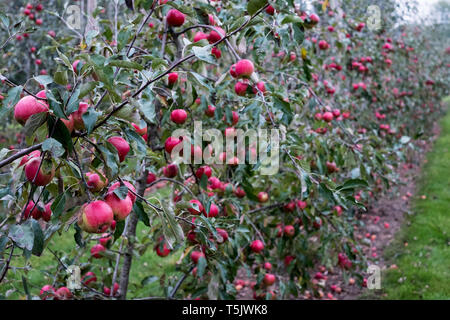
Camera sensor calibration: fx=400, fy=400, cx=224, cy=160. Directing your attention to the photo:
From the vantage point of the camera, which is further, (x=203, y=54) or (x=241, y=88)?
(x=241, y=88)

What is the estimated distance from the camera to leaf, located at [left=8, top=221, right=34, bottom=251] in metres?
0.84

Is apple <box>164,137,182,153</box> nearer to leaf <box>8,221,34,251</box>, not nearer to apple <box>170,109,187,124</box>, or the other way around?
apple <box>170,109,187,124</box>

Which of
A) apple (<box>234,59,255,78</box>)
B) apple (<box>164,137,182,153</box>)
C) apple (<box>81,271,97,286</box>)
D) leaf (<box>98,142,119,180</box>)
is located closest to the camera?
leaf (<box>98,142,119,180</box>)

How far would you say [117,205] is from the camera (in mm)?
937

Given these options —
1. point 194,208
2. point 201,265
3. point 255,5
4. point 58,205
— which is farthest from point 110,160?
point 201,265

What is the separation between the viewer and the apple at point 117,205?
0.94 meters

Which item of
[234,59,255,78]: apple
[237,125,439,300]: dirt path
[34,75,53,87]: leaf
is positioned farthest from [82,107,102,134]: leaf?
[237,125,439,300]: dirt path

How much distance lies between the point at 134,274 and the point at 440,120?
9322 mm

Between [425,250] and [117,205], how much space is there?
11.7 feet

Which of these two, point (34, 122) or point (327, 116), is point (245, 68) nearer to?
point (34, 122)

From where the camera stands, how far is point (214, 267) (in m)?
1.75

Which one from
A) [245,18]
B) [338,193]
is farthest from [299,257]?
[245,18]

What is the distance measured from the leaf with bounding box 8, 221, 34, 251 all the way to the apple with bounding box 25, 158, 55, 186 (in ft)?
0.33

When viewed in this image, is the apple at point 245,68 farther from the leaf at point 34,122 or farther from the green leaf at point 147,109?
the leaf at point 34,122
